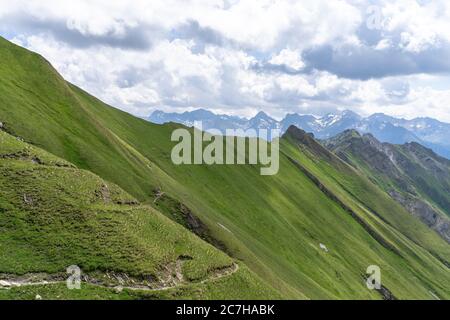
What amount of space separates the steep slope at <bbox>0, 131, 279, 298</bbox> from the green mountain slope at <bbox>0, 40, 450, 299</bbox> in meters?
20.3

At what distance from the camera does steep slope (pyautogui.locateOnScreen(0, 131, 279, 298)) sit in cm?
4434

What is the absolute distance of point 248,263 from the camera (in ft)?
264

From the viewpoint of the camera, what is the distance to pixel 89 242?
48625 millimetres

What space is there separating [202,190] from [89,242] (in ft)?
276

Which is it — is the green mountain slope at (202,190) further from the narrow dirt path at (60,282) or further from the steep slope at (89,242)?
the narrow dirt path at (60,282)

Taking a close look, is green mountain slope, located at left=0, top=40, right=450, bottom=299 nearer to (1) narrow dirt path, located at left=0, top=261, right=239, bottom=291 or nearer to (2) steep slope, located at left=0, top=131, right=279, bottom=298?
(2) steep slope, located at left=0, top=131, right=279, bottom=298

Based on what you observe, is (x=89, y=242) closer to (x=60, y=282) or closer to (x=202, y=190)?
(x=60, y=282)

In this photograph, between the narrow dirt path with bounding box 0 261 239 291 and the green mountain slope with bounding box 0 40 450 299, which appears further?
Answer: the green mountain slope with bounding box 0 40 450 299

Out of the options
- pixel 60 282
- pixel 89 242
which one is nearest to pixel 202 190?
pixel 89 242

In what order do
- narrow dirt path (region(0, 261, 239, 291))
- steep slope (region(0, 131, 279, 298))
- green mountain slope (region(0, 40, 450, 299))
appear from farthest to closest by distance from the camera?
green mountain slope (region(0, 40, 450, 299)) < steep slope (region(0, 131, 279, 298)) < narrow dirt path (region(0, 261, 239, 291))

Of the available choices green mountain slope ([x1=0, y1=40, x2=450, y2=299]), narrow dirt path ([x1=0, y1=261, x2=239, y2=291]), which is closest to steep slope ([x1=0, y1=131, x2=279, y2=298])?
narrow dirt path ([x1=0, y1=261, x2=239, y2=291])
